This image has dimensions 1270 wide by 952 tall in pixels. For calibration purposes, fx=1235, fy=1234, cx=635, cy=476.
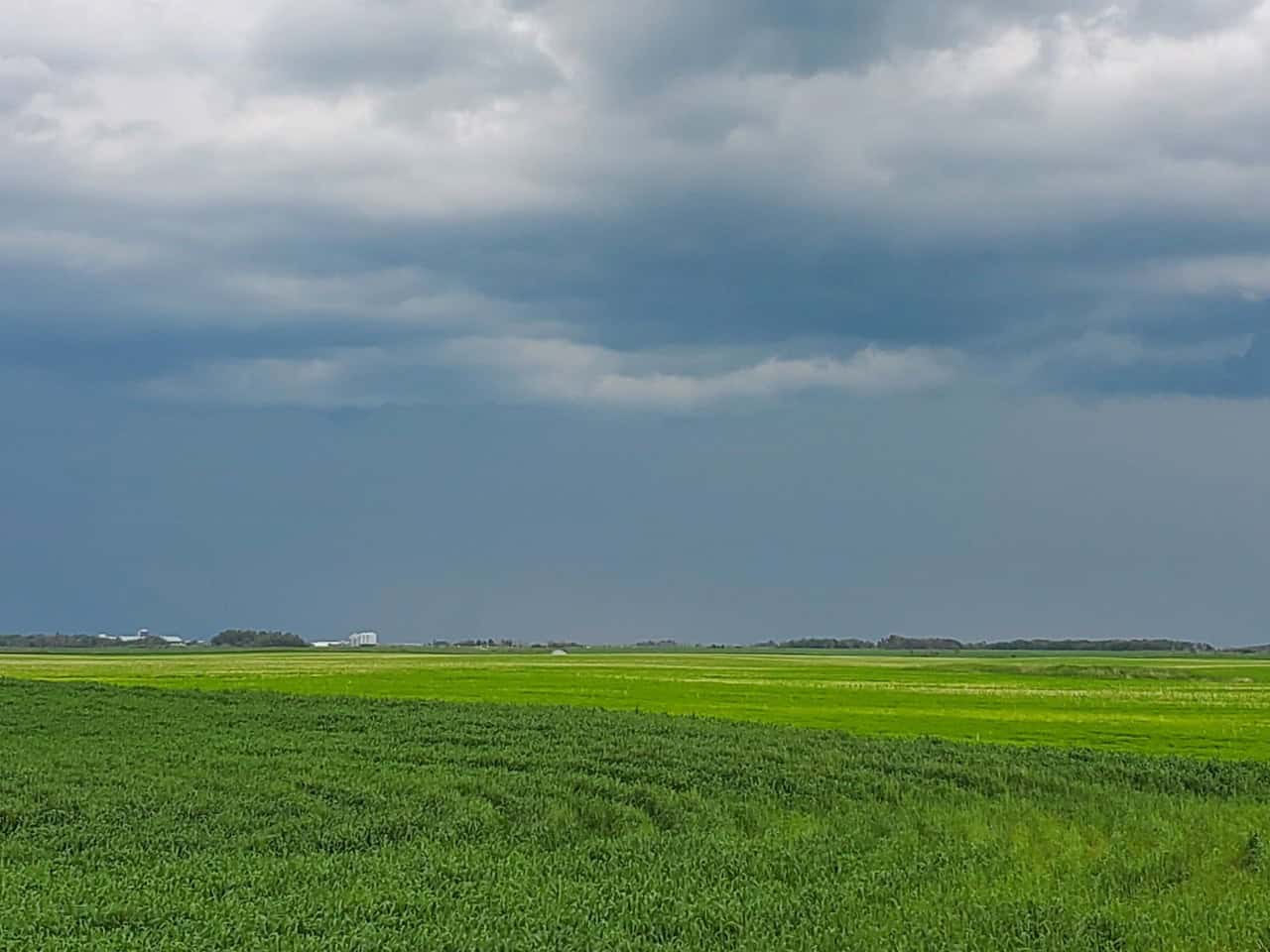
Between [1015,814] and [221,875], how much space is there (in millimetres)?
12259

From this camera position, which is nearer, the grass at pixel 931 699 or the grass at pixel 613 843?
the grass at pixel 613 843

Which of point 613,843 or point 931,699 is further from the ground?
point 613,843

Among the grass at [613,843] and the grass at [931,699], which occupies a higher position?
the grass at [613,843]

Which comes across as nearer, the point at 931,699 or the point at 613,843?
the point at 613,843

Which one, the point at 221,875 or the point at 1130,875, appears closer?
the point at 221,875

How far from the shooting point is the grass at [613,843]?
12.0m

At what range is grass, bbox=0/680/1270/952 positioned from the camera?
1199 centimetres

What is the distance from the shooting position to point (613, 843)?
1659 cm

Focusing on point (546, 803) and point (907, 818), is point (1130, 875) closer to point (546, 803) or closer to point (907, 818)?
point (907, 818)

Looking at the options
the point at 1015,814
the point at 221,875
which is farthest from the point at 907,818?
the point at 221,875

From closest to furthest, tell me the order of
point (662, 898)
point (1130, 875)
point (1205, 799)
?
point (662, 898) < point (1130, 875) < point (1205, 799)

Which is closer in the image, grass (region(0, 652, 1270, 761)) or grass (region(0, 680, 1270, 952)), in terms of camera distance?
grass (region(0, 680, 1270, 952))

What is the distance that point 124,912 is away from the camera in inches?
484

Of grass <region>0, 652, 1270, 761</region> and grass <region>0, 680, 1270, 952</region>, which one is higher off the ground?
grass <region>0, 680, 1270, 952</region>
